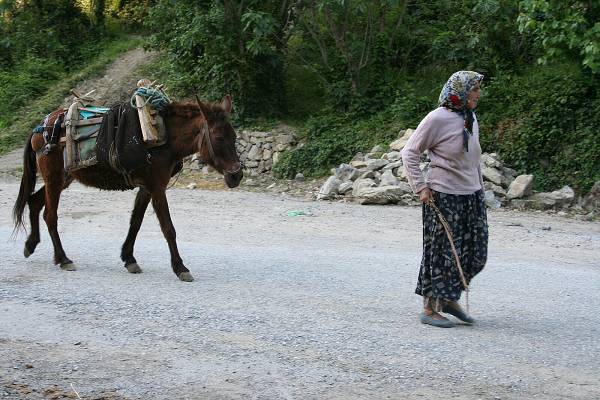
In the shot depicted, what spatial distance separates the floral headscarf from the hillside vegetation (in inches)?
365

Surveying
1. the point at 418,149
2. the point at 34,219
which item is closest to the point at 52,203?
the point at 34,219

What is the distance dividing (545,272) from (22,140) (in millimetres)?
17724

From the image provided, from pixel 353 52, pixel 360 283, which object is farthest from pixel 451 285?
pixel 353 52

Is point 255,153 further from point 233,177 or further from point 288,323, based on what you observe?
point 288,323

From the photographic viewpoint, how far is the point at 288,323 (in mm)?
6031

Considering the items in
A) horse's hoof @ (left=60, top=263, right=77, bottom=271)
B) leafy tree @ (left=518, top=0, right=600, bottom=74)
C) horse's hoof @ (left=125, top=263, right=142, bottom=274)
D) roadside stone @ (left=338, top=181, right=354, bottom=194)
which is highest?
leafy tree @ (left=518, top=0, right=600, bottom=74)

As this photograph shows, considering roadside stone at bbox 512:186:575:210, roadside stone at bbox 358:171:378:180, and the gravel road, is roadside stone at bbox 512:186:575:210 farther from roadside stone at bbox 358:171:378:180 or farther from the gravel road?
the gravel road

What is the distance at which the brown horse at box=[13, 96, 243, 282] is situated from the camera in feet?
24.4

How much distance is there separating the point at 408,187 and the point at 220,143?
23.6ft

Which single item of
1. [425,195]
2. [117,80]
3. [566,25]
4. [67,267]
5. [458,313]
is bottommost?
[67,267]

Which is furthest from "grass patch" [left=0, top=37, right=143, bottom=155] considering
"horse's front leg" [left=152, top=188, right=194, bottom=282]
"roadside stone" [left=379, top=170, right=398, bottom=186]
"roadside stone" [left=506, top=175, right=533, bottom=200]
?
"horse's front leg" [left=152, top=188, right=194, bottom=282]

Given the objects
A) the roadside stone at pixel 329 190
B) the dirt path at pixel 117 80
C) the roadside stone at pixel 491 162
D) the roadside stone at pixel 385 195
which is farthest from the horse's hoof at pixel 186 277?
the dirt path at pixel 117 80

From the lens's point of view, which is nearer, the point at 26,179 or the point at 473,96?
the point at 473,96

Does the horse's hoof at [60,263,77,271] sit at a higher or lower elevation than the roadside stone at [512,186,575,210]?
lower
